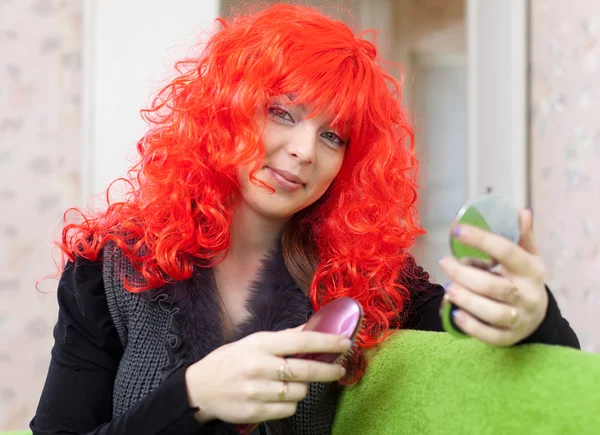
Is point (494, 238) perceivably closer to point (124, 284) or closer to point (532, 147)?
point (124, 284)

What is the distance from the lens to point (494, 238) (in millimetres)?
717

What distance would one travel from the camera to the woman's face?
1108 millimetres

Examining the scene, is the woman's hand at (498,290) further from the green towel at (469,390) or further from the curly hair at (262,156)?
the curly hair at (262,156)

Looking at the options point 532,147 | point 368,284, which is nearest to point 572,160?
point 532,147

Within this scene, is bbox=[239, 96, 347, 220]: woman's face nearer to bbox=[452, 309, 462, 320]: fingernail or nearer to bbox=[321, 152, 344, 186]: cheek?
bbox=[321, 152, 344, 186]: cheek

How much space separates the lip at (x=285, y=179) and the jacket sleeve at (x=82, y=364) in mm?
333

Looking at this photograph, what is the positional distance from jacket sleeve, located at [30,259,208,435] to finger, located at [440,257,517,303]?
494 mm

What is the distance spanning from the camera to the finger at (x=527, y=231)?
0.78m

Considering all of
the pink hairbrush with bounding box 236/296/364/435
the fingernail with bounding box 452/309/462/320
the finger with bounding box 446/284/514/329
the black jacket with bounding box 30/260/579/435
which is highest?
the finger with bounding box 446/284/514/329

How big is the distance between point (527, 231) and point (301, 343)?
0.28 meters

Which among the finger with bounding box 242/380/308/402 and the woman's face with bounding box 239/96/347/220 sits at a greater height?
the woman's face with bounding box 239/96/347/220

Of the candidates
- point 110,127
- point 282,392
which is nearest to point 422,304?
point 282,392

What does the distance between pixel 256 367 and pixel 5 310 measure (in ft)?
6.66

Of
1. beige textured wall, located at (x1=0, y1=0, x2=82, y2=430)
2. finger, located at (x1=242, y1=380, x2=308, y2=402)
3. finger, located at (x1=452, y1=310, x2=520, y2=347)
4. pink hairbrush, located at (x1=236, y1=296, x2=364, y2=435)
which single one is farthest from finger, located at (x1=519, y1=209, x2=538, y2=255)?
beige textured wall, located at (x1=0, y1=0, x2=82, y2=430)
